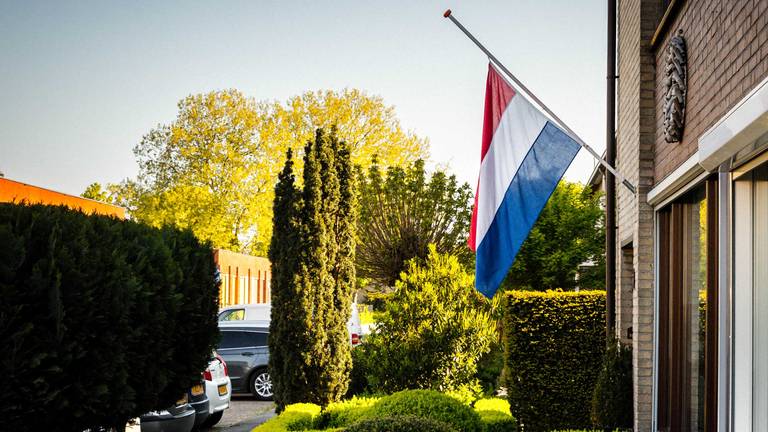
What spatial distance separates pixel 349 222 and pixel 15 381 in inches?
243

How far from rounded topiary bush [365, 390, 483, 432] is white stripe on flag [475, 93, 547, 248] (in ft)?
5.39

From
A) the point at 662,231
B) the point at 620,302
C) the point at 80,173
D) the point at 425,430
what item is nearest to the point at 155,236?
the point at 425,430

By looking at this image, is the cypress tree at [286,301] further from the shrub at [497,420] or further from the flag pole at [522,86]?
the flag pole at [522,86]

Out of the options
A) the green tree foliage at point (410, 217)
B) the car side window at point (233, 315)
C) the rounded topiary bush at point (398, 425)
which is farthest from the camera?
the green tree foliage at point (410, 217)

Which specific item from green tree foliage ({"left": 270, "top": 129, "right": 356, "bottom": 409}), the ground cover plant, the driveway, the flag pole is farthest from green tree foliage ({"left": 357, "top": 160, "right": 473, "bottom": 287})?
the flag pole

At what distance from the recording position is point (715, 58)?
5.52 meters

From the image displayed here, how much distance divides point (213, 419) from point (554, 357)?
5616 millimetres

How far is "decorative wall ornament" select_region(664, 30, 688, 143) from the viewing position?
662cm

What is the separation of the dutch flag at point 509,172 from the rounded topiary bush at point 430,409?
1.27 metres

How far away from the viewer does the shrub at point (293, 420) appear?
8562 millimetres

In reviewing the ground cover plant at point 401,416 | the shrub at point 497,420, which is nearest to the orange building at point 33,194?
the ground cover plant at point 401,416

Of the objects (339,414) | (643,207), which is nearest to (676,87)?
(643,207)

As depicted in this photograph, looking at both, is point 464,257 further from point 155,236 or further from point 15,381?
point 15,381

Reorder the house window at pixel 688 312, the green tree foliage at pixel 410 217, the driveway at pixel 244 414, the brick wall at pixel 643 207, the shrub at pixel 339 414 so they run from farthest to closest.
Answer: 1. the green tree foliage at pixel 410 217
2. the driveway at pixel 244 414
3. the shrub at pixel 339 414
4. the brick wall at pixel 643 207
5. the house window at pixel 688 312
